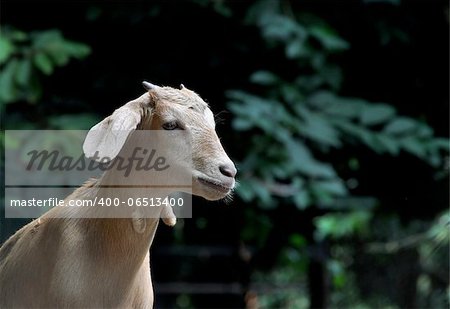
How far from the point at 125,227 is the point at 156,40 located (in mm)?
5085

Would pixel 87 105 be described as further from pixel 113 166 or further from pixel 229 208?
pixel 113 166

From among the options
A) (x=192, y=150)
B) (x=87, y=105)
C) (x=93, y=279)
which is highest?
(x=87, y=105)

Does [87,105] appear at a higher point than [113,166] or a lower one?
higher

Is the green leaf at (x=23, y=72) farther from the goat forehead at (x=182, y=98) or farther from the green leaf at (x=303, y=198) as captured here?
the goat forehead at (x=182, y=98)

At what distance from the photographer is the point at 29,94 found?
7.66m

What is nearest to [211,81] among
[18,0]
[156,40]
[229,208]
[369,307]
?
[156,40]

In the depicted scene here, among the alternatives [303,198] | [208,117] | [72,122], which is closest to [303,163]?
[303,198]

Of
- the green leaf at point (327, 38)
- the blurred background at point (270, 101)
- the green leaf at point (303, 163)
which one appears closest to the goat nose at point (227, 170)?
the blurred background at point (270, 101)

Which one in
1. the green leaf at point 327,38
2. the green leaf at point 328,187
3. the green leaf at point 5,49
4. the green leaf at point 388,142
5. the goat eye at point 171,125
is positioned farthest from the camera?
the green leaf at point 388,142

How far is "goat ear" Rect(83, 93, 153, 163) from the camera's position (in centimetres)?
323

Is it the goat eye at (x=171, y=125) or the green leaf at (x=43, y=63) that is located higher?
the green leaf at (x=43, y=63)

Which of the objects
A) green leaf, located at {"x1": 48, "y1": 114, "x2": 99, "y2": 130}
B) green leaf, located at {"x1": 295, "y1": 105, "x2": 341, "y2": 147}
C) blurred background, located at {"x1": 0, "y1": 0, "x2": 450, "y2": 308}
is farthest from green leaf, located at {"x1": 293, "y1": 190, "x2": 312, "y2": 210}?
green leaf, located at {"x1": 48, "y1": 114, "x2": 99, "y2": 130}

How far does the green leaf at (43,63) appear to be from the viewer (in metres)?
7.30

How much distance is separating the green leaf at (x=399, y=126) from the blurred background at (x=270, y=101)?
0.04 feet
